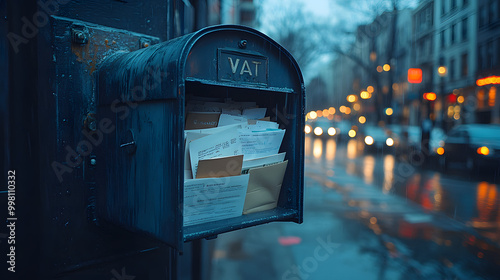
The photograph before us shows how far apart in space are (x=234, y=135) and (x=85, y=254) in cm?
104

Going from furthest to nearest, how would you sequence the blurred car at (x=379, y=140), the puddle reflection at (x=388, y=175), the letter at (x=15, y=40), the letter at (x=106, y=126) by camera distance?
the blurred car at (x=379, y=140) < the puddle reflection at (x=388, y=175) < the letter at (x=106, y=126) < the letter at (x=15, y=40)

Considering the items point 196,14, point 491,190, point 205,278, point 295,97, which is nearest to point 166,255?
point 295,97

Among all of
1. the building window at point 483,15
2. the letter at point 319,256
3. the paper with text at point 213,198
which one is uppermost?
the building window at point 483,15

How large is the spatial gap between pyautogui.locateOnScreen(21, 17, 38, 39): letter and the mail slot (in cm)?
36

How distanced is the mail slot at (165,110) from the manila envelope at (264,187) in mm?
62

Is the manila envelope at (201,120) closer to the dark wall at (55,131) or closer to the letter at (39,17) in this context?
the dark wall at (55,131)

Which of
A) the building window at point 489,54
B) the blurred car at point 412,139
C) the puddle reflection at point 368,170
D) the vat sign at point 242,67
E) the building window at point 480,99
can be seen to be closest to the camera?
the vat sign at point 242,67

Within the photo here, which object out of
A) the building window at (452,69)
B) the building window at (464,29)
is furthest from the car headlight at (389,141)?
the building window at (452,69)

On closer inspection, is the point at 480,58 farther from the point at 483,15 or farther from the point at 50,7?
the point at 50,7

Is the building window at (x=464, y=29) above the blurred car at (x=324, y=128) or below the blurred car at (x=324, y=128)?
above

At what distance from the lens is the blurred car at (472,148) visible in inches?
475

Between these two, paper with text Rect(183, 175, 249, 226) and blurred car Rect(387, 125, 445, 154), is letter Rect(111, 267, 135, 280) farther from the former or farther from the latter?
blurred car Rect(387, 125, 445, 154)

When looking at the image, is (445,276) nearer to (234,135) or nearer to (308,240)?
(308,240)

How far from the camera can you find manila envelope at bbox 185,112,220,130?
227cm
